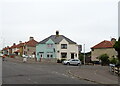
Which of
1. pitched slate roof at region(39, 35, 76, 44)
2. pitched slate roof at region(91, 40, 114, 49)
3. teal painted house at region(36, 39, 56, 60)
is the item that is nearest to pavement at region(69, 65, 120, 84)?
teal painted house at region(36, 39, 56, 60)

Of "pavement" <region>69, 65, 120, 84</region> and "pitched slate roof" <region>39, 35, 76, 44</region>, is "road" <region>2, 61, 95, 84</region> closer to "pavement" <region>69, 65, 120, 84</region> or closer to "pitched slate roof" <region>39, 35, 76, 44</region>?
"pavement" <region>69, 65, 120, 84</region>

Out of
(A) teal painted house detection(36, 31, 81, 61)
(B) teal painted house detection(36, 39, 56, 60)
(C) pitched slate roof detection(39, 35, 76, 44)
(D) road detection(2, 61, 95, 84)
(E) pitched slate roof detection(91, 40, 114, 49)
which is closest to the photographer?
(D) road detection(2, 61, 95, 84)

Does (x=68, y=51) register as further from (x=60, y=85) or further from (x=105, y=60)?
(x=60, y=85)

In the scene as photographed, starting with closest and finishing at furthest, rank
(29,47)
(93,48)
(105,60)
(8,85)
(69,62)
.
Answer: (8,85)
(69,62)
(105,60)
(93,48)
(29,47)

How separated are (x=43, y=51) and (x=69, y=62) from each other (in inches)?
879

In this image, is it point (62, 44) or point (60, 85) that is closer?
point (60, 85)

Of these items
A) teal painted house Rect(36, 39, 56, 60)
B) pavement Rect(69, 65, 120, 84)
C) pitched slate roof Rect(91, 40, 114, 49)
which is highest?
pitched slate roof Rect(91, 40, 114, 49)

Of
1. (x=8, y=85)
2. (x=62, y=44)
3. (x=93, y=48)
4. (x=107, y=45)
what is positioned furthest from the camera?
(x=93, y=48)

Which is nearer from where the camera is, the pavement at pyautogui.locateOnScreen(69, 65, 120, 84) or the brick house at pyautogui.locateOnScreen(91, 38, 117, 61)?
the pavement at pyautogui.locateOnScreen(69, 65, 120, 84)

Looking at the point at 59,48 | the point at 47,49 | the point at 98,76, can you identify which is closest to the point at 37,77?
the point at 98,76

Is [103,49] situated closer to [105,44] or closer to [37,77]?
[105,44]

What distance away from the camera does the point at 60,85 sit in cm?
1619

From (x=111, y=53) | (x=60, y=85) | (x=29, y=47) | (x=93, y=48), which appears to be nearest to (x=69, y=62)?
(x=111, y=53)

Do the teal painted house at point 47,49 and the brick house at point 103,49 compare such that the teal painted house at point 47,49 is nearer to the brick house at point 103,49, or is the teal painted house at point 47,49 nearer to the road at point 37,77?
the brick house at point 103,49
